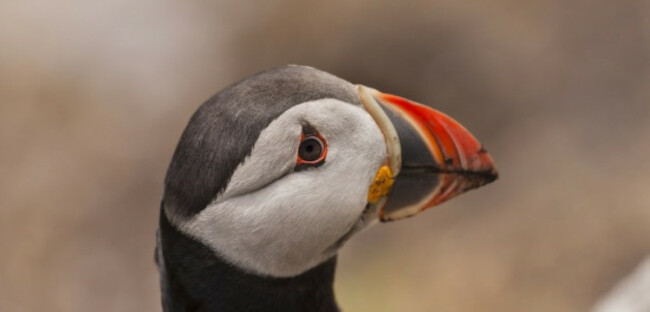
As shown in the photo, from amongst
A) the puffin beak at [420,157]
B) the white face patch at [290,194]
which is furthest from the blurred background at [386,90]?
the white face patch at [290,194]

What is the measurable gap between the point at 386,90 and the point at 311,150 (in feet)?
9.97

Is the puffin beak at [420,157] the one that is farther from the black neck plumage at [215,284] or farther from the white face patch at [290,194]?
the black neck plumage at [215,284]

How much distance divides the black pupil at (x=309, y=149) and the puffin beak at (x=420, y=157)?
149mm

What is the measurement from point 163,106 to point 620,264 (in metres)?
2.46

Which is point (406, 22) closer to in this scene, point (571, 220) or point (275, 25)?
point (275, 25)

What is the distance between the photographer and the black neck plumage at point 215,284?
1.84m

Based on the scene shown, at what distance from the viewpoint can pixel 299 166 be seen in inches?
71.2

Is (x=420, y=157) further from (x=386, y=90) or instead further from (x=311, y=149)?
(x=386, y=90)

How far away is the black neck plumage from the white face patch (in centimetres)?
3

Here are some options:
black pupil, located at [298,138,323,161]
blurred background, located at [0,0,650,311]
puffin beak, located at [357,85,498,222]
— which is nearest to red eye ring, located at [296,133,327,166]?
black pupil, located at [298,138,323,161]

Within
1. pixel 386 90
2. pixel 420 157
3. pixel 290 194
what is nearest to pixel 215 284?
pixel 290 194

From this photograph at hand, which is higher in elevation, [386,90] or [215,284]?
[215,284]

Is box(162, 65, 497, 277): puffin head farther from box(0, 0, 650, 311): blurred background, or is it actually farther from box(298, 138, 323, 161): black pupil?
box(0, 0, 650, 311): blurred background

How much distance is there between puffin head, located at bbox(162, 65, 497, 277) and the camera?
1763mm
